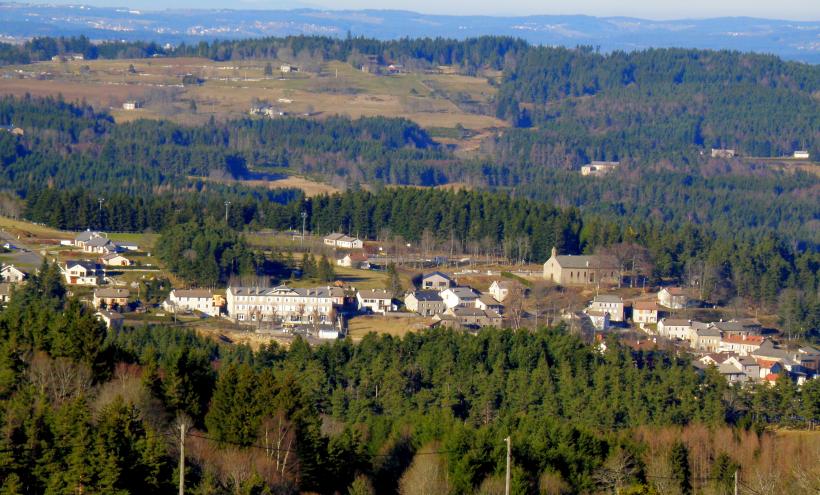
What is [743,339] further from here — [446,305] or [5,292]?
[5,292]

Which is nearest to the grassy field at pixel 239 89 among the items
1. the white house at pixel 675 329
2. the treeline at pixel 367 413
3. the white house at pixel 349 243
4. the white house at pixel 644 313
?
the white house at pixel 349 243

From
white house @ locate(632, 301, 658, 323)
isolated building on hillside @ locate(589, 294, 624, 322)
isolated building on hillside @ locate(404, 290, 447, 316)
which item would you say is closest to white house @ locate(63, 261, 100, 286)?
isolated building on hillside @ locate(404, 290, 447, 316)

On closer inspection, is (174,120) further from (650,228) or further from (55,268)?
(55,268)

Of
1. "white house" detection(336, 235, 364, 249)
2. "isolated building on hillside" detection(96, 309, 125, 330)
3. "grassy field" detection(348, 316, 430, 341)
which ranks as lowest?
"white house" detection(336, 235, 364, 249)

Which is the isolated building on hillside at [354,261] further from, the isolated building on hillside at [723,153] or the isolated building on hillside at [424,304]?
the isolated building on hillside at [723,153]

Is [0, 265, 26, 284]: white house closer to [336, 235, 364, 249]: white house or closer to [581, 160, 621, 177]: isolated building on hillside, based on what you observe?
[336, 235, 364, 249]: white house

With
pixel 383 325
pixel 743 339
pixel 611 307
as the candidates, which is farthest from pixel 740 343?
pixel 383 325

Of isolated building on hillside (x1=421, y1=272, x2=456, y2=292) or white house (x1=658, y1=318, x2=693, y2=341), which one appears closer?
white house (x1=658, y1=318, x2=693, y2=341)
